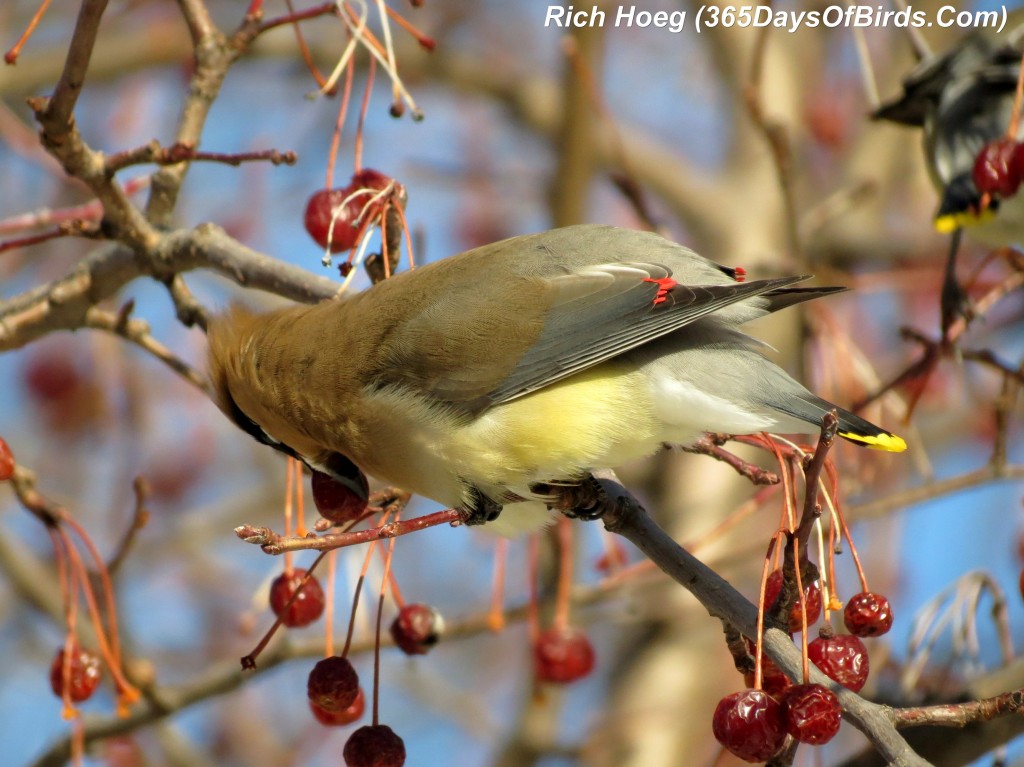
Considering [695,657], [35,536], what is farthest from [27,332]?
[35,536]

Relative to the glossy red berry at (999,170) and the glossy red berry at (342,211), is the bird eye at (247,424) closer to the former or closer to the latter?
the glossy red berry at (342,211)

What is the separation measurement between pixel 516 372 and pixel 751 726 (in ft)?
3.44

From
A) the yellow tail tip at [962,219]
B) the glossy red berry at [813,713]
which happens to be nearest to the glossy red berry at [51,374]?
the yellow tail tip at [962,219]

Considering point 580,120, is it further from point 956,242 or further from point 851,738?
point 851,738

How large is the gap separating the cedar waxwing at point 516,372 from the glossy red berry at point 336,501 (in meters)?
0.05

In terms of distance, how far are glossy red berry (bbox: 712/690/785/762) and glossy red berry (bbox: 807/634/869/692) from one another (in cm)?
15

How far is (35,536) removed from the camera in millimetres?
6277

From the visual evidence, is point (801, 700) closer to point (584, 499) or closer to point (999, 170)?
point (584, 499)

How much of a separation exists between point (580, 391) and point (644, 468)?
263cm

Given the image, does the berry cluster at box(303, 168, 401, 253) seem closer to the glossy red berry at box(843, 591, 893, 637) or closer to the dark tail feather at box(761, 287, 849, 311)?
the dark tail feather at box(761, 287, 849, 311)

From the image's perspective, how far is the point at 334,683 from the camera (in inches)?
96.3

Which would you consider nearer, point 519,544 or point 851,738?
point 851,738

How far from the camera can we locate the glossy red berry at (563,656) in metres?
3.35

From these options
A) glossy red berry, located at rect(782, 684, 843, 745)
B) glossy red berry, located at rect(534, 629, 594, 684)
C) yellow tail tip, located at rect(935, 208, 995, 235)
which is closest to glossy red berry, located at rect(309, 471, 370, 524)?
glossy red berry, located at rect(534, 629, 594, 684)
